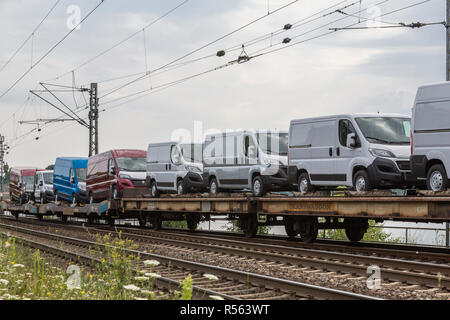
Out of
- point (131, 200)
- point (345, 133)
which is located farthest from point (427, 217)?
A: point (131, 200)

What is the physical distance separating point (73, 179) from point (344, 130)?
20.4 m

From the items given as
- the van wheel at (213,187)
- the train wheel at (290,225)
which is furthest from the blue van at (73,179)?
the train wheel at (290,225)

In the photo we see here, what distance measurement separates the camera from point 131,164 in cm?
2664

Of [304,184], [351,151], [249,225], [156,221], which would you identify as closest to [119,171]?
[156,221]

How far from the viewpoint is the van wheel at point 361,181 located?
47.6 feet

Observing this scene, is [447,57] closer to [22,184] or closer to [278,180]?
[278,180]

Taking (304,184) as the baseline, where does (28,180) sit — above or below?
above

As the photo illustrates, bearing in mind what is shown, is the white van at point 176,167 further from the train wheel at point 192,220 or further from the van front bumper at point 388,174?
the van front bumper at point 388,174

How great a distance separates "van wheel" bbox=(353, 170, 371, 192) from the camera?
1451cm

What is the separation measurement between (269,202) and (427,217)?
5.88 metres

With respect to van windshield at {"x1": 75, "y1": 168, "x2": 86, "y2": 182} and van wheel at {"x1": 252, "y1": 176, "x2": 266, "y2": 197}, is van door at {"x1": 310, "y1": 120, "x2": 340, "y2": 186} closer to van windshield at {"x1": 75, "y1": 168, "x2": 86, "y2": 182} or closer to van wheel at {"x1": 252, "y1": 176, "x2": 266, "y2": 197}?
van wheel at {"x1": 252, "y1": 176, "x2": 266, "y2": 197}

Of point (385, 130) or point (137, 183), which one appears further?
point (137, 183)
